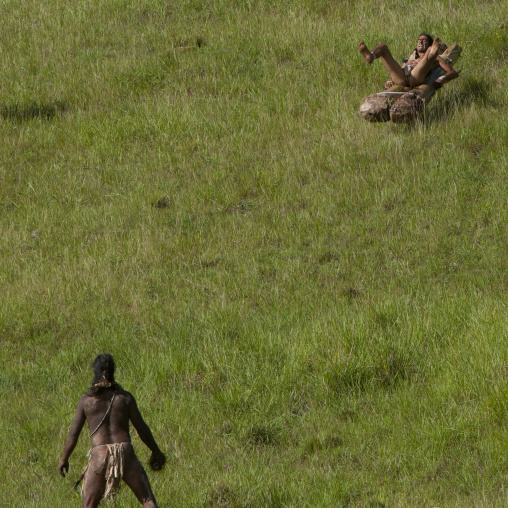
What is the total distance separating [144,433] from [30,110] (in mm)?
9600

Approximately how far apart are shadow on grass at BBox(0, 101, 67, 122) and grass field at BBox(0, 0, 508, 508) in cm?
4

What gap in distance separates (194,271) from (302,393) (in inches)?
114

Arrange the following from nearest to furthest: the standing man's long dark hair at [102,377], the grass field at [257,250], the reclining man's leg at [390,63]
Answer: the standing man's long dark hair at [102,377] < the grass field at [257,250] < the reclining man's leg at [390,63]

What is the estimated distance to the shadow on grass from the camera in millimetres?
14102

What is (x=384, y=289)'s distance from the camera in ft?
30.8

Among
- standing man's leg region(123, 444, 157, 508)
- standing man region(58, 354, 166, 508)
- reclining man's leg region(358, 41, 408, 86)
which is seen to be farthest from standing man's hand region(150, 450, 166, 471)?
reclining man's leg region(358, 41, 408, 86)

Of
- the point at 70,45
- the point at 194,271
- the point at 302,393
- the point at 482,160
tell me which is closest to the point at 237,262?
the point at 194,271

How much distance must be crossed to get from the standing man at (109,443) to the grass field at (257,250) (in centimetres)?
93

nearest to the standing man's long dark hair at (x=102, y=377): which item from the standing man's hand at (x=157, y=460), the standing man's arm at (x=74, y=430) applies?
the standing man's arm at (x=74, y=430)

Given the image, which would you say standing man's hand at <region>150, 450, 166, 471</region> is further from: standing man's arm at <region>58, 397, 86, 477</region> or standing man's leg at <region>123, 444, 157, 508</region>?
standing man's arm at <region>58, 397, 86, 477</region>

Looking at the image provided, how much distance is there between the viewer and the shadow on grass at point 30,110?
14102mm

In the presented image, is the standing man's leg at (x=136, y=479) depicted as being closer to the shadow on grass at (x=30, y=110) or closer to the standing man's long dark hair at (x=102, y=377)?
the standing man's long dark hair at (x=102, y=377)

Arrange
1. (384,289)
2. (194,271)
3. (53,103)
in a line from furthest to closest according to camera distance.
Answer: (53,103), (194,271), (384,289)

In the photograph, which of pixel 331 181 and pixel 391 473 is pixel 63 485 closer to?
pixel 391 473
